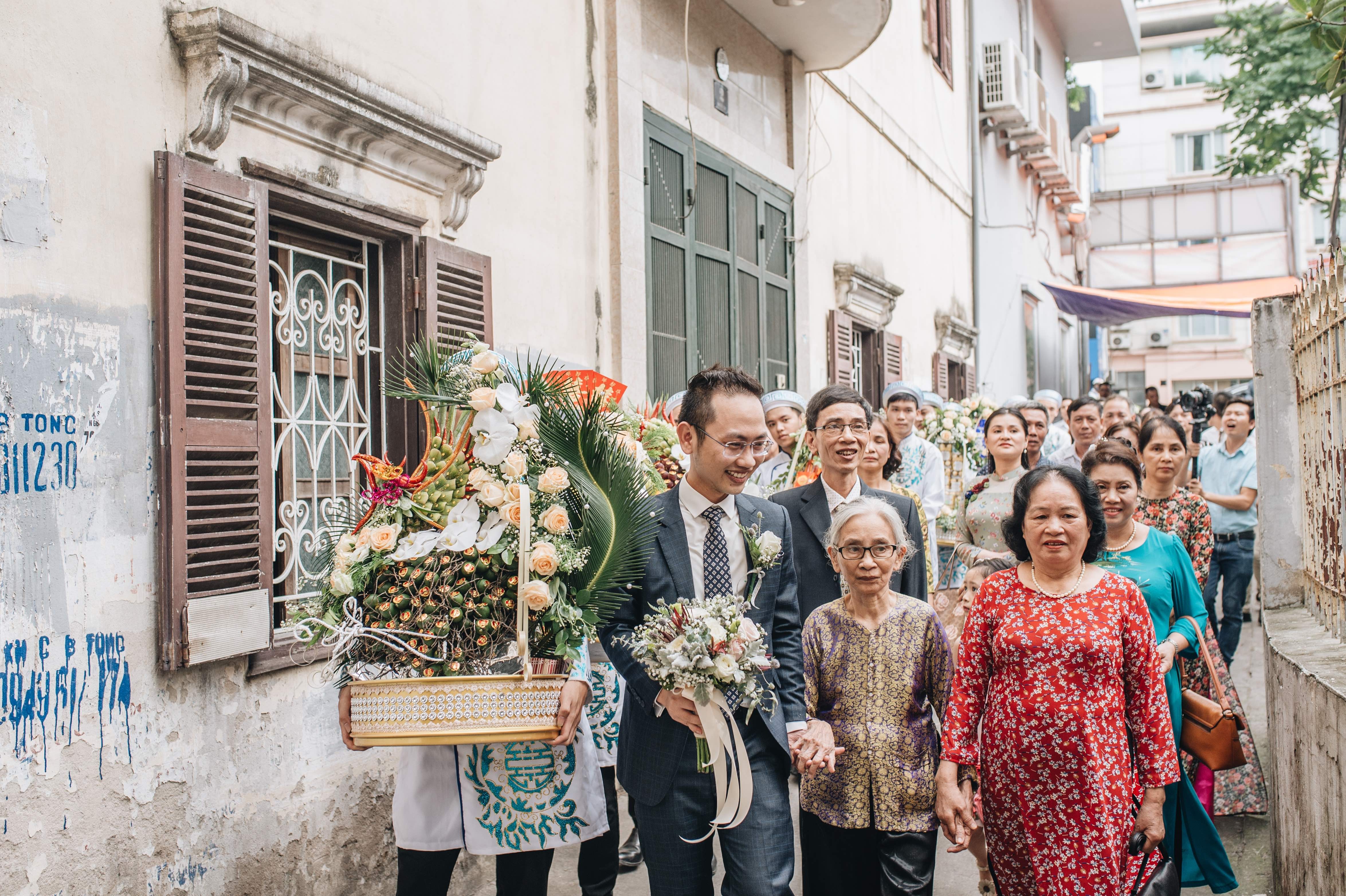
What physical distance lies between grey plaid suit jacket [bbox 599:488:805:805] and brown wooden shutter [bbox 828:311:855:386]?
7239mm

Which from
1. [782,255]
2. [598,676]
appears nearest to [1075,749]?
[598,676]

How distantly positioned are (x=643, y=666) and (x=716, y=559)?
35cm

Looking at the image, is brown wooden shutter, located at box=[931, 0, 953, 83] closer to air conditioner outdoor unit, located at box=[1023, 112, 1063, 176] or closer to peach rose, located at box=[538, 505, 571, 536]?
air conditioner outdoor unit, located at box=[1023, 112, 1063, 176]

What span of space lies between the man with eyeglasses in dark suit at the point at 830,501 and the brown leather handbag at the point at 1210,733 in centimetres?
101

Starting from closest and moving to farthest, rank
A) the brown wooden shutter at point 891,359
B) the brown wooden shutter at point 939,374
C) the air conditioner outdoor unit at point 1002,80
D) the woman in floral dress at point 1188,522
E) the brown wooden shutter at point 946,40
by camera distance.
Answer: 1. the woman in floral dress at point 1188,522
2. the brown wooden shutter at point 891,359
3. the brown wooden shutter at point 939,374
4. the brown wooden shutter at point 946,40
5. the air conditioner outdoor unit at point 1002,80

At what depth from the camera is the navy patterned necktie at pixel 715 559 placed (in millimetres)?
Answer: 3145

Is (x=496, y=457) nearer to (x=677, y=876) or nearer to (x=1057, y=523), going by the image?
(x=677, y=876)

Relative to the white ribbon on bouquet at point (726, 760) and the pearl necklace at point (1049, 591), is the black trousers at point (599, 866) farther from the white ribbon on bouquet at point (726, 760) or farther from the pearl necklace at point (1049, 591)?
the pearl necklace at point (1049, 591)

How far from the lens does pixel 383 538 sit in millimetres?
3027

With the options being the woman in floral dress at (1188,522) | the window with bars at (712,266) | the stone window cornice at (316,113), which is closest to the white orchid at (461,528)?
the stone window cornice at (316,113)

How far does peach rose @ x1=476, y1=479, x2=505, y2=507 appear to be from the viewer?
308 cm

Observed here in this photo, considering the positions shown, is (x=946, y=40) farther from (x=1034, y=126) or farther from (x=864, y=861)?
(x=864, y=861)

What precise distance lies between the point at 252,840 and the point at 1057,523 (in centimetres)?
302

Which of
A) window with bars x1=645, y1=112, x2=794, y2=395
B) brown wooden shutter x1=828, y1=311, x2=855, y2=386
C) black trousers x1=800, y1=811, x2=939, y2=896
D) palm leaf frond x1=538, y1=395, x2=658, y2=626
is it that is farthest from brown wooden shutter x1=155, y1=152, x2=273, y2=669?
brown wooden shutter x1=828, y1=311, x2=855, y2=386
